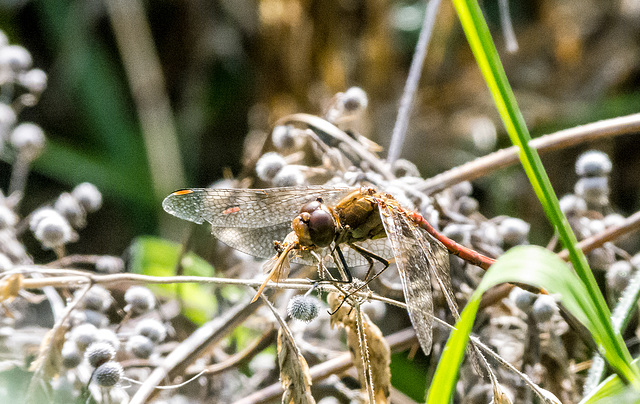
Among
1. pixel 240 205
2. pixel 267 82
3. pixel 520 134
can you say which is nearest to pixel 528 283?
pixel 520 134

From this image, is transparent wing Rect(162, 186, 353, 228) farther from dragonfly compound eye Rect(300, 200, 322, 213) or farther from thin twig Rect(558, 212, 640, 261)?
thin twig Rect(558, 212, 640, 261)

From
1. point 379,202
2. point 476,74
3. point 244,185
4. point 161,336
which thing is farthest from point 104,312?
point 476,74

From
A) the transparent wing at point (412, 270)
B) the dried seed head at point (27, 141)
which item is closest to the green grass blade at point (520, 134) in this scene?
the transparent wing at point (412, 270)

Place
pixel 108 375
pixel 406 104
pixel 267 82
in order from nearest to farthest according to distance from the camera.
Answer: pixel 108 375 → pixel 406 104 → pixel 267 82

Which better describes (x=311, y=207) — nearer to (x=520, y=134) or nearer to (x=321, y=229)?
(x=321, y=229)

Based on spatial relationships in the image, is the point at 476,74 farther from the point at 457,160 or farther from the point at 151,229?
the point at 151,229

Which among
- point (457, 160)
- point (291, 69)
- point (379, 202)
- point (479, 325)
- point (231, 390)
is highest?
point (291, 69)

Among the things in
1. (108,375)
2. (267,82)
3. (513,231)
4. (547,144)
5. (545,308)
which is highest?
(267,82)
